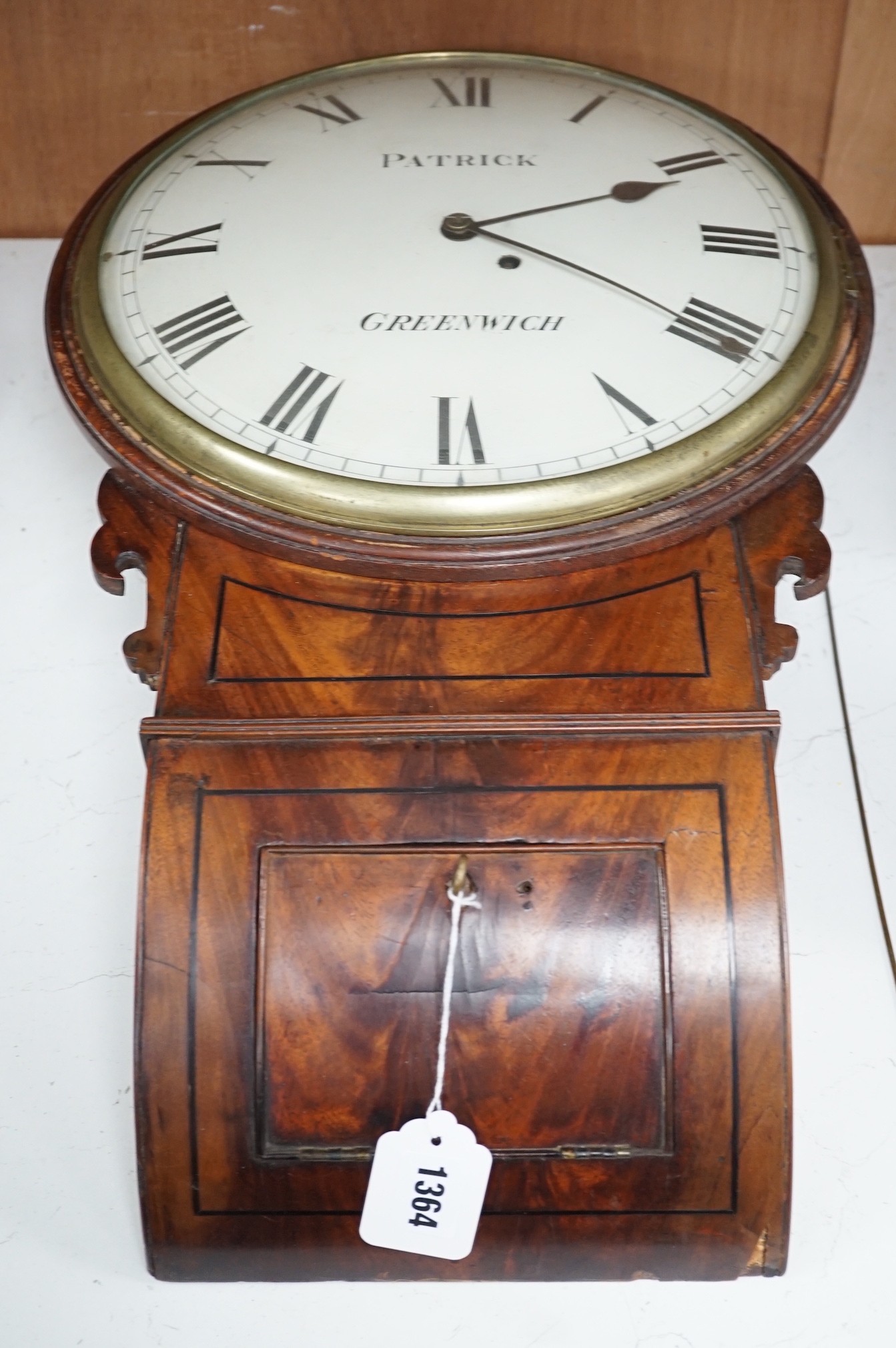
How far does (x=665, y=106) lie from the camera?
61.8 inches

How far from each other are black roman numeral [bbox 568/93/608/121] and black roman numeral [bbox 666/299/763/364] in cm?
30

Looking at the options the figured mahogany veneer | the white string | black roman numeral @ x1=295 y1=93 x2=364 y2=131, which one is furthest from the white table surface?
black roman numeral @ x1=295 y1=93 x2=364 y2=131

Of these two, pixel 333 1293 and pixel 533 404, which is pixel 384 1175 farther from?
pixel 533 404

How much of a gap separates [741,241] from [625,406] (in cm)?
24

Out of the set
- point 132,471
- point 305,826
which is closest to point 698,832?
point 305,826

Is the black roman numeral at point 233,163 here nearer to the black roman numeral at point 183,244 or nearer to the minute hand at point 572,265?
the black roman numeral at point 183,244

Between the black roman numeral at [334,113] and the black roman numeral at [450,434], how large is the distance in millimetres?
403

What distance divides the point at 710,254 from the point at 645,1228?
2.59 ft

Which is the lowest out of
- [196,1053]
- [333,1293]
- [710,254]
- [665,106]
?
[333,1293]

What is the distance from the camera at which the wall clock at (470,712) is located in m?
1.19

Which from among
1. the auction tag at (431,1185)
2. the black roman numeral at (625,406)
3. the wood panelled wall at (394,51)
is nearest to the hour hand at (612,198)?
the black roman numeral at (625,406)

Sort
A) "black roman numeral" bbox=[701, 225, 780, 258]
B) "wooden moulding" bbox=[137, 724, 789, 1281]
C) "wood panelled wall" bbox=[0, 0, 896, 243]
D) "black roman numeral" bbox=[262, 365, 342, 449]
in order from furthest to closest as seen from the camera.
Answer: "wood panelled wall" bbox=[0, 0, 896, 243], "black roman numeral" bbox=[701, 225, 780, 258], "black roman numeral" bbox=[262, 365, 342, 449], "wooden moulding" bbox=[137, 724, 789, 1281]

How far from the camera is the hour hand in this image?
1449mm

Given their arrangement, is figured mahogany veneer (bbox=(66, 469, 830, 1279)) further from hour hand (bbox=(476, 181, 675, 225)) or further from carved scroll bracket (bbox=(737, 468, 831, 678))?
hour hand (bbox=(476, 181, 675, 225))
